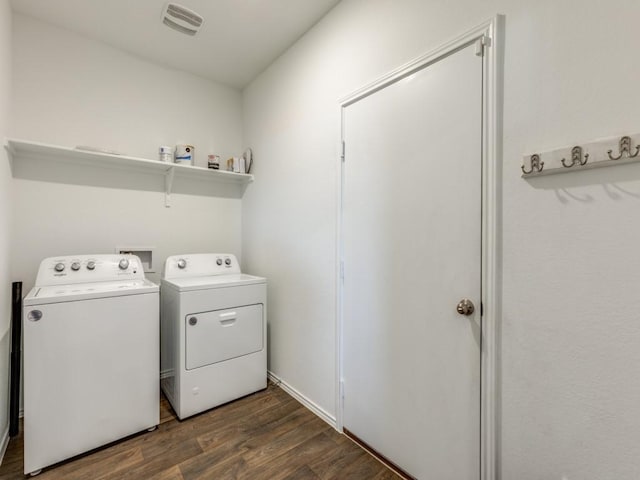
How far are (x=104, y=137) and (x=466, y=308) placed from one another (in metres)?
2.73

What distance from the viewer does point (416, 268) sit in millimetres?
1406

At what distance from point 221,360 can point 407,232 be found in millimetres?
1585

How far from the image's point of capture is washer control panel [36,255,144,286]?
1.85 metres

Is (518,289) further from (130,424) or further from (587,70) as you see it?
(130,424)

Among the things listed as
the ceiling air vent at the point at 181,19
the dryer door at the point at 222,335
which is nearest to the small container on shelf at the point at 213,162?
the ceiling air vent at the point at 181,19

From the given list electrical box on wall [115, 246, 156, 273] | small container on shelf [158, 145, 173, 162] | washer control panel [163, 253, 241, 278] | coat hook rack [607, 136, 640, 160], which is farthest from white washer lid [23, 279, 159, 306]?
coat hook rack [607, 136, 640, 160]

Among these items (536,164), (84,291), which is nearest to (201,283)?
(84,291)

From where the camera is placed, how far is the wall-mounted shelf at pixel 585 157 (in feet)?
2.76

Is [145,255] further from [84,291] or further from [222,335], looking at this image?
[222,335]

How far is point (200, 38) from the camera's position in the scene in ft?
7.14

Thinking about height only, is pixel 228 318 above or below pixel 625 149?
below

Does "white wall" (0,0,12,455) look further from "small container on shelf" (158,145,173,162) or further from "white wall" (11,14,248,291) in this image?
"small container on shelf" (158,145,173,162)

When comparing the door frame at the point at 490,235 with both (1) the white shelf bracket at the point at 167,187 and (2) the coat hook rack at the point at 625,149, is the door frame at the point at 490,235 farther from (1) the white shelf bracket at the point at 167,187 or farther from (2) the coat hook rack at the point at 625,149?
(1) the white shelf bracket at the point at 167,187

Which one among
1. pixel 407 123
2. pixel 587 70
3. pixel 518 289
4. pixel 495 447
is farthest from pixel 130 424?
pixel 587 70
